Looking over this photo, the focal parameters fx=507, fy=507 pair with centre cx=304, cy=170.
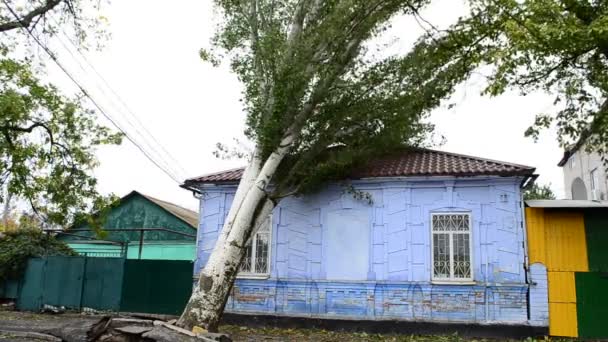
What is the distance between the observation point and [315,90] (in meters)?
12.0

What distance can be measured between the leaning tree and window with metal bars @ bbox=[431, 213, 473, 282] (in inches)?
93.4

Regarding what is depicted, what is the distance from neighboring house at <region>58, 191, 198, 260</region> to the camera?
21.7 meters

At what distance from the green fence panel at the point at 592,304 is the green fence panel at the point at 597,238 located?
0.25 m

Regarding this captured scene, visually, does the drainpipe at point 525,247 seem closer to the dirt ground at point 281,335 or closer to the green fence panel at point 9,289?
the dirt ground at point 281,335

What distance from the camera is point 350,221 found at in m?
13.5

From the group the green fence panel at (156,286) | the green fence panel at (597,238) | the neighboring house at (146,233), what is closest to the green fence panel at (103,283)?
the green fence panel at (156,286)

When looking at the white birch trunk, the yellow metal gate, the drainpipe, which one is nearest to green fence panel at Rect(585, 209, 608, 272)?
the yellow metal gate

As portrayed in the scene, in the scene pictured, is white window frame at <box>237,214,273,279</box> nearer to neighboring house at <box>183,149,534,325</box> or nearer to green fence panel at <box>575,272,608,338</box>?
neighboring house at <box>183,149,534,325</box>

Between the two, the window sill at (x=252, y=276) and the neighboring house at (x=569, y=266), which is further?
the window sill at (x=252, y=276)

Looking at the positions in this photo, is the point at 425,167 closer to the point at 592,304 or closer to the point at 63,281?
the point at 592,304

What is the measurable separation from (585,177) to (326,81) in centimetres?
2164

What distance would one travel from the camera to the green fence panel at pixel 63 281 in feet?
50.1

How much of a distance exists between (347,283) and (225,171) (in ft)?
17.0

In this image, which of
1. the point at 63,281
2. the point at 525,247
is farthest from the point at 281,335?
the point at 63,281
